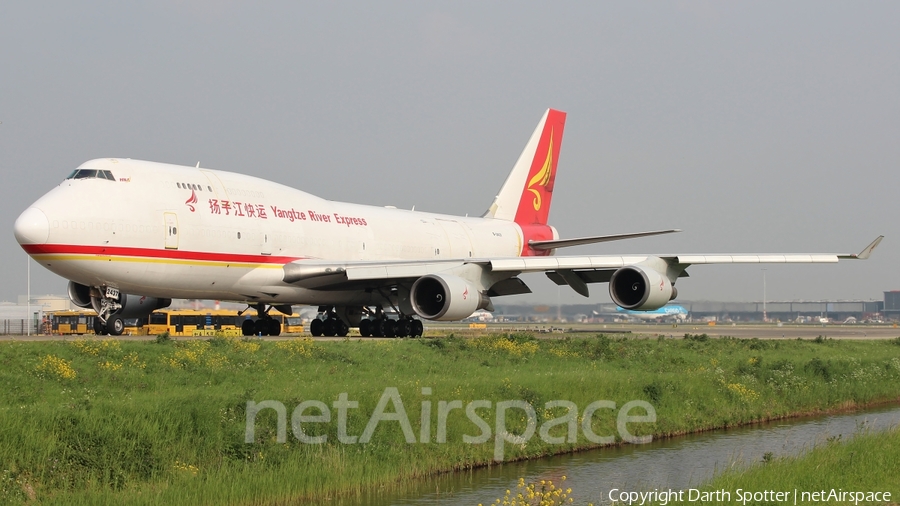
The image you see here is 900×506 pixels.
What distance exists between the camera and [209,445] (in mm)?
14273

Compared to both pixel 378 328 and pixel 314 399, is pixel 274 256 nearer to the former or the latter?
pixel 378 328

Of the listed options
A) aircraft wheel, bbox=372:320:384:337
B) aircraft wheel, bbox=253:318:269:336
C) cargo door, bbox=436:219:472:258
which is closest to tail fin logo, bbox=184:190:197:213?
aircraft wheel, bbox=253:318:269:336

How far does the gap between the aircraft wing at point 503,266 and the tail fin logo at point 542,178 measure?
11737mm

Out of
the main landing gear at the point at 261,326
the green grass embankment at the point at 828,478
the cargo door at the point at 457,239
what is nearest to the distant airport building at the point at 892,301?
the cargo door at the point at 457,239

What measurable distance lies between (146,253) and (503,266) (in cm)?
1058

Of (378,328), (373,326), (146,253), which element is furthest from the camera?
(373,326)

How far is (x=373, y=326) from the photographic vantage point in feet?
104

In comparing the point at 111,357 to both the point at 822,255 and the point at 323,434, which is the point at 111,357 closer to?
the point at 323,434

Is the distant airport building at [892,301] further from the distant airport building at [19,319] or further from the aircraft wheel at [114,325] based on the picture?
the aircraft wheel at [114,325]

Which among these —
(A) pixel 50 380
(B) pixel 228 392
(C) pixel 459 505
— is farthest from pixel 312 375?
(C) pixel 459 505

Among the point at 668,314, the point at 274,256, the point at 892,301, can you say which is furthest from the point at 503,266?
the point at 892,301

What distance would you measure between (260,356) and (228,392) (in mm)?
3481

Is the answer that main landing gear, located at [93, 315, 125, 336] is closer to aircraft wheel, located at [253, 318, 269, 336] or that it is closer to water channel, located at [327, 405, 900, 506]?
aircraft wheel, located at [253, 318, 269, 336]

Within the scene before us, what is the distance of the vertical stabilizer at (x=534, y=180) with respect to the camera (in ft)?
137
